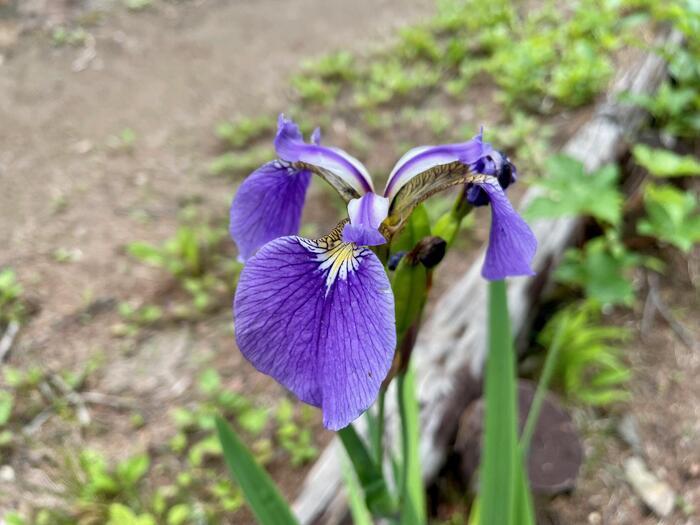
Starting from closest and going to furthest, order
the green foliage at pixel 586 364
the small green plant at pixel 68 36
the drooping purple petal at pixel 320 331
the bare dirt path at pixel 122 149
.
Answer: the drooping purple petal at pixel 320 331 → the green foliage at pixel 586 364 → the bare dirt path at pixel 122 149 → the small green plant at pixel 68 36

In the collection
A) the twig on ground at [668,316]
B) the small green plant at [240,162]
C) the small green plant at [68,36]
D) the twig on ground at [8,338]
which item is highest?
the small green plant at [68,36]

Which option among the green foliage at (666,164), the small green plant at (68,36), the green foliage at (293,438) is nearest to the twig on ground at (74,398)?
the green foliage at (293,438)

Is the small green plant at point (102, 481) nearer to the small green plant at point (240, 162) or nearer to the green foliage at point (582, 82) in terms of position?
the small green plant at point (240, 162)

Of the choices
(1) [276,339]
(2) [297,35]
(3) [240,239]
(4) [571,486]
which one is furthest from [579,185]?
(2) [297,35]

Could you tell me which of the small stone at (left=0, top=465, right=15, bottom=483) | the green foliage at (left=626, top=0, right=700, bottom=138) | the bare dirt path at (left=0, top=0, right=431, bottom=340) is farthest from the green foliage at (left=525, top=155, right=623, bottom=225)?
the small stone at (left=0, top=465, right=15, bottom=483)

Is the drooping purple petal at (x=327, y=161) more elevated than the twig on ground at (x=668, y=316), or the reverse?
the drooping purple petal at (x=327, y=161)

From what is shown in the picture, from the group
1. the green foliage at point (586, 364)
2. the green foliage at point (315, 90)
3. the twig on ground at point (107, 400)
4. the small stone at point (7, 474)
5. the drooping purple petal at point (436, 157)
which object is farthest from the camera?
the green foliage at point (315, 90)
